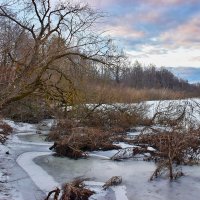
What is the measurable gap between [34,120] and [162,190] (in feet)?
52.4

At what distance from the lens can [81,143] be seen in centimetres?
1474

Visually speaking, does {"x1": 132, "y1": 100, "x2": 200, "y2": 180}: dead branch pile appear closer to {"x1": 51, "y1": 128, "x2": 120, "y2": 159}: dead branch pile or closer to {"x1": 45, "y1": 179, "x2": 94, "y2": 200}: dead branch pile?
{"x1": 51, "y1": 128, "x2": 120, "y2": 159}: dead branch pile

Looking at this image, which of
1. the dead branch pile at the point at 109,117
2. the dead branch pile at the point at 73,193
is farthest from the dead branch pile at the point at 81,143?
the dead branch pile at the point at 73,193

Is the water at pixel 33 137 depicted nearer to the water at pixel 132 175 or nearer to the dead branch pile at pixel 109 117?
the dead branch pile at pixel 109 117

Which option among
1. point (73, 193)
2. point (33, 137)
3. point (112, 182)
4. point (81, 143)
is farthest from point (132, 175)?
point (33, 137)

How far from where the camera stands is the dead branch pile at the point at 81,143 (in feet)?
46.4

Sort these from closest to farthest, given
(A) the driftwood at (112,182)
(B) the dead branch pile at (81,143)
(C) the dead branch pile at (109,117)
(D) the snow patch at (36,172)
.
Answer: (A) the driftwood at (112,182), (D) the snow patch at (36,172), (B) the dead branch pile at (81,143), (C) the dead branch pile at (109,117)

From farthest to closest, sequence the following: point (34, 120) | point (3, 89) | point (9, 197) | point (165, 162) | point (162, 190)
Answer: point (34, 120)
point (3, 89)
point (165, 162)
point (162, 190)
point (9, 197)

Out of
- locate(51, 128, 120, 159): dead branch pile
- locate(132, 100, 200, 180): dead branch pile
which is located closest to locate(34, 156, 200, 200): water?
locate(132, 100, 200, 180): dead branch pile

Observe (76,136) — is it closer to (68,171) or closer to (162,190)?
(68,171)

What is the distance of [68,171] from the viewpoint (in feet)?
38.5

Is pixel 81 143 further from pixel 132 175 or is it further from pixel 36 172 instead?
pixel 132 175

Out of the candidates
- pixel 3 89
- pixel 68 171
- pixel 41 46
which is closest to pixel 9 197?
pixel 68 171

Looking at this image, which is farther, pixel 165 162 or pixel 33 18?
pixel 33 18
